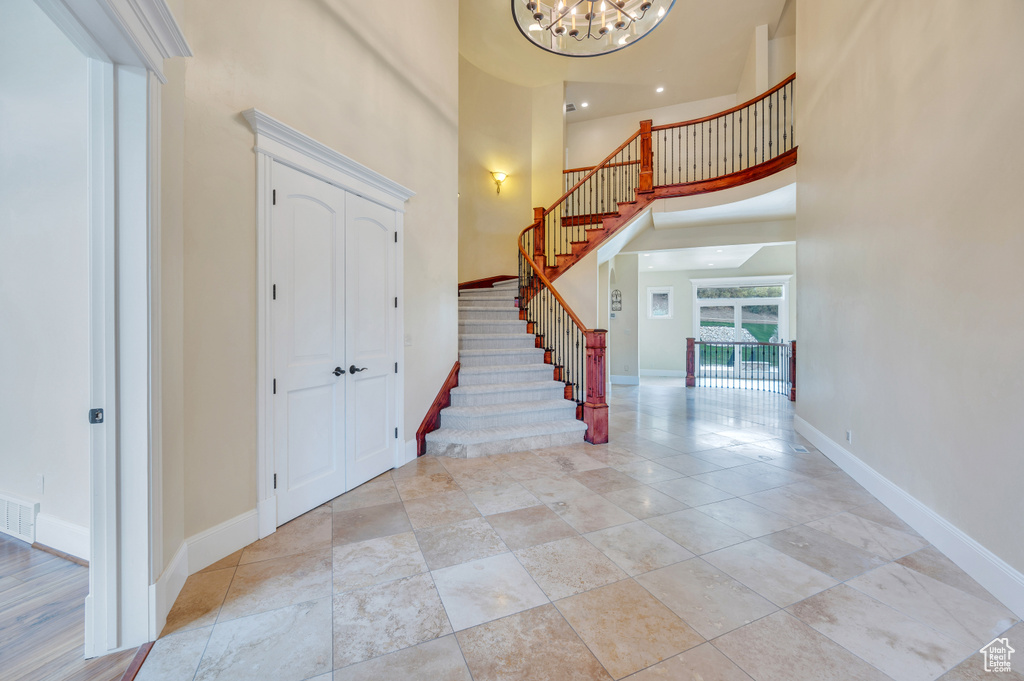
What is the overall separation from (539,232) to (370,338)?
4.15 meters

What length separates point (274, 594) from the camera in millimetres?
1967

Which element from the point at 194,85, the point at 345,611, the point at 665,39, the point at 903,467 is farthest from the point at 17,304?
the point at 665,39

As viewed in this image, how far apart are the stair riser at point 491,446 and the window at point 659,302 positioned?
881 cm

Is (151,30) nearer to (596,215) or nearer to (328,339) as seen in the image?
(328,339)

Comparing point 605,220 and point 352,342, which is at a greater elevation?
point 605,220

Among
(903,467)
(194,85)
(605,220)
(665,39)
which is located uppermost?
(665,39)

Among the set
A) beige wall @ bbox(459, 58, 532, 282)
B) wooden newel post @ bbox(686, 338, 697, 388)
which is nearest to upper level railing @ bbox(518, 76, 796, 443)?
beige wall @ bbox(459, 58, 532, 282)

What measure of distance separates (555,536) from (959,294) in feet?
8.44

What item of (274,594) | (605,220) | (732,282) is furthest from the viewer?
(732,282)

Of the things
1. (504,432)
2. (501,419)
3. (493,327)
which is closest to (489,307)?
(493,327)

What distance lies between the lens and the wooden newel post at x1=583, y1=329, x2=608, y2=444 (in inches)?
176

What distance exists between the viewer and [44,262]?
2.26 m

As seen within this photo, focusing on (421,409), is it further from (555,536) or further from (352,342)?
(555,536)

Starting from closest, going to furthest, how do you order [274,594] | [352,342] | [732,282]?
[274,594], [352,342], [732,282]
